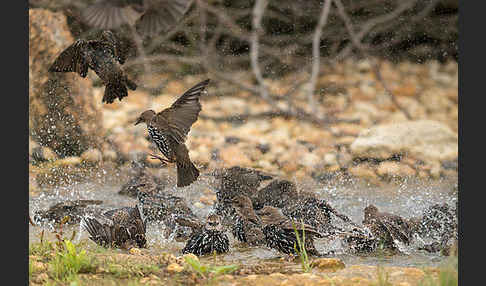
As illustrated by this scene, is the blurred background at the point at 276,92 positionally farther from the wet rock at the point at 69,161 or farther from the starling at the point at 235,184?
A: the starling at the point at 235,184

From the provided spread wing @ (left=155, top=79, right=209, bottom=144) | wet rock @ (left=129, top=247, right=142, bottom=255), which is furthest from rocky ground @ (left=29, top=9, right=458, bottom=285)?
spread wing @ (left=155, top=79, right=209, bottom=144)

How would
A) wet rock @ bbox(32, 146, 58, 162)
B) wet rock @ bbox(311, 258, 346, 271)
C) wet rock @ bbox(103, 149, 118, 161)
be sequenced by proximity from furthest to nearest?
wet rock @ bbox(103, 149, 118, 161), wet rock @ bbox(32, 146, 58, 162), wet rock @ bbox(311, 258, 346, 271)

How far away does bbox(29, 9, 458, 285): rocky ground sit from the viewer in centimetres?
626

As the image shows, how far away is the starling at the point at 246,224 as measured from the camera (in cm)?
441

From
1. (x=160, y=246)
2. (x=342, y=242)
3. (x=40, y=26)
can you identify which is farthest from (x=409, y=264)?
(x=40, y=26)

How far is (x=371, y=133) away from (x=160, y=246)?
3.21 m

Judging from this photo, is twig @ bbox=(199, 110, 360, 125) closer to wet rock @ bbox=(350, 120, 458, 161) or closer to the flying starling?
wet rock @ bbox=(350, 120, 458, 161)

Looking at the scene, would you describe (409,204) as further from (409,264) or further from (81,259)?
(81,259)

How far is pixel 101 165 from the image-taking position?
251 inches

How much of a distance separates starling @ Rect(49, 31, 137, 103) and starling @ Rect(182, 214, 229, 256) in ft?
2.74

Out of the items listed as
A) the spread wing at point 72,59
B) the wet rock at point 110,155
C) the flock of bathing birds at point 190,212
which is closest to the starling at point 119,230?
the flock of bathing birds at point 190,212

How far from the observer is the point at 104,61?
3.99 meters

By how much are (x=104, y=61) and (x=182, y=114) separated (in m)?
0.48

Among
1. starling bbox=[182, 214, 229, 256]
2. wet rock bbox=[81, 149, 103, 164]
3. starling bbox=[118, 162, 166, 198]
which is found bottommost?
starling bbox=[182, 214, 229, 256]
